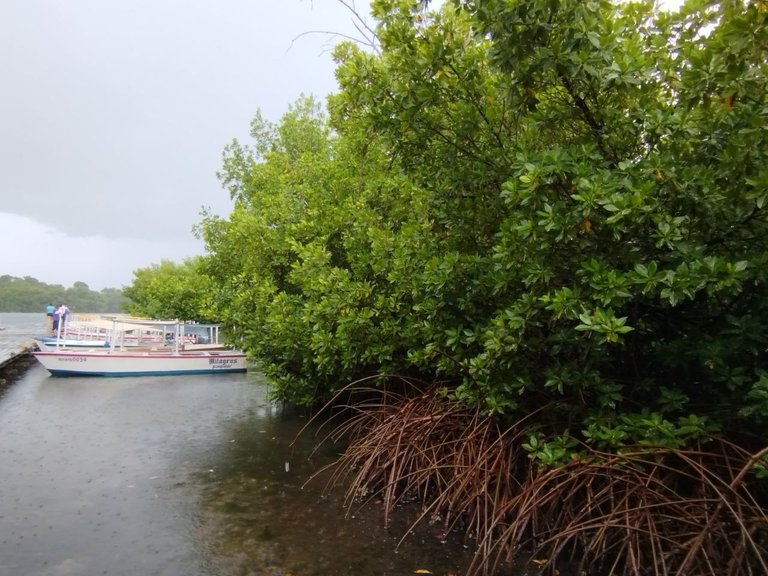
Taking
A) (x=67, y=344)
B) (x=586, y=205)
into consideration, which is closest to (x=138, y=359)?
(x=67, y=344)

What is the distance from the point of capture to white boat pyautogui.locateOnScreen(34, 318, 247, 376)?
57.5 feet

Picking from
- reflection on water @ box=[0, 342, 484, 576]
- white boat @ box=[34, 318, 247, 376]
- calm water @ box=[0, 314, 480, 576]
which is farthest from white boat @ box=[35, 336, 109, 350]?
reflection on water @ box=[0, 342, 484, 576]

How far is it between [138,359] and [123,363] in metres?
0.47

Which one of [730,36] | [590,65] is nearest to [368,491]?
[590,65]

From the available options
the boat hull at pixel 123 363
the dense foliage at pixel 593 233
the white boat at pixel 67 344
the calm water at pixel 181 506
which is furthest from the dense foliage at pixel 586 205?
the white boat at pixel 67 344

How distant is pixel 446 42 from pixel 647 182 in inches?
111

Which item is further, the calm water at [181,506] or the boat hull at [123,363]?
the boat hull at [123,363]

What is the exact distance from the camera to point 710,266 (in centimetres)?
339

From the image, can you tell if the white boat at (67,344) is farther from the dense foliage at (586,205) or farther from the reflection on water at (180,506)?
the dense foliage at (586,205)

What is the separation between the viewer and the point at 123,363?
17906mm

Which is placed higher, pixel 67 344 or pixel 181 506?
pixel 67 344

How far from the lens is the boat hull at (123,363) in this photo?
57.3ft

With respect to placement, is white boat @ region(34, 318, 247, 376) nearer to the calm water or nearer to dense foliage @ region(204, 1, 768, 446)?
the calm water

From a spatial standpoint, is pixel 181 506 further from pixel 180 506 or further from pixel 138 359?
pixel 138 359
